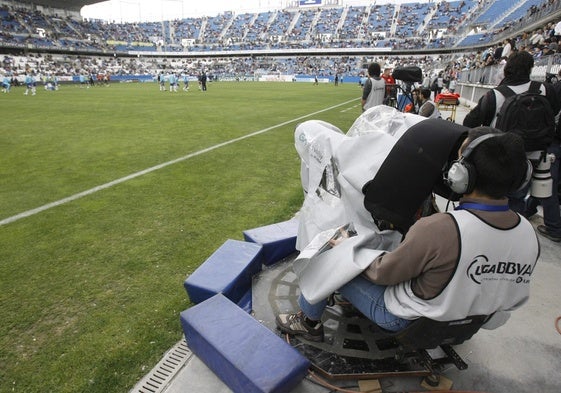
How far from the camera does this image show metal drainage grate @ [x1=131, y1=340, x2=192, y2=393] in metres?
2.29

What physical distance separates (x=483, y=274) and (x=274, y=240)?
2.30 m

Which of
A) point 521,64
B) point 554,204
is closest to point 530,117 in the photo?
point 521,64

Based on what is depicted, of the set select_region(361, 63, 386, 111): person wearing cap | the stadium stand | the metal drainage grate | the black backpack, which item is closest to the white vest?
the metal drainage grate

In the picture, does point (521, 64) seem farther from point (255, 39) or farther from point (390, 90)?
point (255, 39)

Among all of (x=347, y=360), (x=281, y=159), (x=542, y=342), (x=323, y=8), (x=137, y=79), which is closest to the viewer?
(x=347, y=360)

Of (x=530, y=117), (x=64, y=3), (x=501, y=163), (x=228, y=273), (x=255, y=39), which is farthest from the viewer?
(x=255, y=39)

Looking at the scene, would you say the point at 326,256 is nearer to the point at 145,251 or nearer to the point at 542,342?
the point at 542,342

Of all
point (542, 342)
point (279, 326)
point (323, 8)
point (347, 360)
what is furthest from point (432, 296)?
point (323, 8)

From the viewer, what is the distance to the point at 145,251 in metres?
4.06

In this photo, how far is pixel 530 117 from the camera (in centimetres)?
364

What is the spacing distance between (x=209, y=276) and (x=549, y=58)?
1163 cm

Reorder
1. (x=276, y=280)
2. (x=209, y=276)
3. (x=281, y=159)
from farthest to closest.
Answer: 1. (x=281, y=159)
2. (x=276, y=280)
3. (x=209, y=276)

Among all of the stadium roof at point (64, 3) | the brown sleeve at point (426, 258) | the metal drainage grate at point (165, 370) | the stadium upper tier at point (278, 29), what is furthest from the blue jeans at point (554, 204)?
the stadium roof at point (64, 3)

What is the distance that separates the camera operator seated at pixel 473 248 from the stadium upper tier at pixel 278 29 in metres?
44.5
